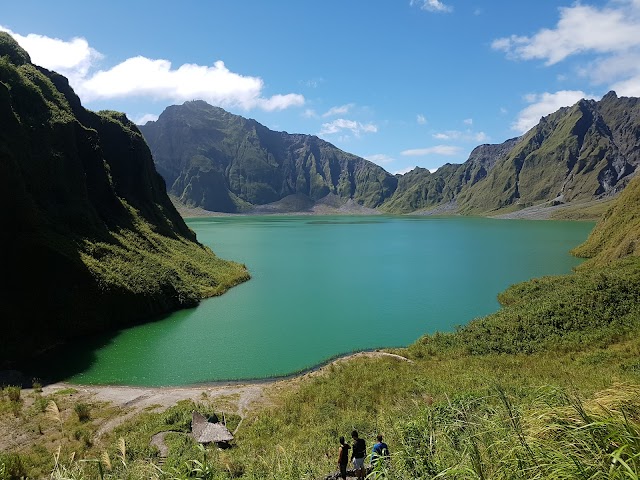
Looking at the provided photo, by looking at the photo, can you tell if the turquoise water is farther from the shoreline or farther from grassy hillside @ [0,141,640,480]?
grassy hillside @ [0,141,640,480]

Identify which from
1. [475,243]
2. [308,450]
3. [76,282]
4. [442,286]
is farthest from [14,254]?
[475,243]

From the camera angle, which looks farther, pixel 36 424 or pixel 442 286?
pixel 442 286

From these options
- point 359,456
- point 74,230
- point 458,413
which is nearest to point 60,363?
point 74,230

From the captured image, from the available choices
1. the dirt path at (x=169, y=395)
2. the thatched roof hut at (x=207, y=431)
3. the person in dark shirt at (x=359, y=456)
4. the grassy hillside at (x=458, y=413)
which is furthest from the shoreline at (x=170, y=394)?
the person in dark shirt at (x=359, y=456)

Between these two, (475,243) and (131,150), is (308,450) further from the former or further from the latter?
(475,243)

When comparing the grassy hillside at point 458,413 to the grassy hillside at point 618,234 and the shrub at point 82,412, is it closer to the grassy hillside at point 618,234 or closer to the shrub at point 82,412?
the shrub at point 82,412

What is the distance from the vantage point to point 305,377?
117 ft

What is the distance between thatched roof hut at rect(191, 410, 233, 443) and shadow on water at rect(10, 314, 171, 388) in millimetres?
19698

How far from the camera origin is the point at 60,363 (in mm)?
40656

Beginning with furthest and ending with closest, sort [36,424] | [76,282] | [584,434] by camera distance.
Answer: [76,282]
[36,424]
[584,434]

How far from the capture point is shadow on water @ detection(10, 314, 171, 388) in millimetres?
36047

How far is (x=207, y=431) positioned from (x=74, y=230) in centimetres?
4860

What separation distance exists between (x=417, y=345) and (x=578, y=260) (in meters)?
72.3

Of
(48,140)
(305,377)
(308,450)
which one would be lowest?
(305,377)
